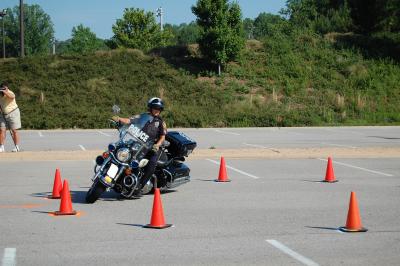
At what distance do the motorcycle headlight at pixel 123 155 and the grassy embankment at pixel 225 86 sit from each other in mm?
27362

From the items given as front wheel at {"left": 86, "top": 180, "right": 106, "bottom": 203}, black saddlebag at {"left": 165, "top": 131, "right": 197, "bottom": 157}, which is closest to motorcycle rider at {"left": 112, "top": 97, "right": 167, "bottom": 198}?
Result: front wheel at {"left": 86, "top": 180, "right": 106, "bottom": 203}

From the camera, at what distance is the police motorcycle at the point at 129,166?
37.4 ft

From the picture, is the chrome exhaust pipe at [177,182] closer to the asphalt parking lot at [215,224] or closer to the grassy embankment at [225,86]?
the asphalt parking lot at [215,224]

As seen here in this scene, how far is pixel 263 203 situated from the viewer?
11.9m

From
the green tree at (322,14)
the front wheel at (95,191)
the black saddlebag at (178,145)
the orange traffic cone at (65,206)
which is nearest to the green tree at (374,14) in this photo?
the green tree at (322,14)

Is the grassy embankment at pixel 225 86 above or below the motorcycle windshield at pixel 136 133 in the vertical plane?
above

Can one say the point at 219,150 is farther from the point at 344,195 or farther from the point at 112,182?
the point at 112,182

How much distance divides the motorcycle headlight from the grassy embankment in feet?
89.8

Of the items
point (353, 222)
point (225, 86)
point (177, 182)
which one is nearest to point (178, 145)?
point (177, 182)

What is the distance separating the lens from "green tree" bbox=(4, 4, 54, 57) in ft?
429

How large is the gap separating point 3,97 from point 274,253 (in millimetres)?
14203

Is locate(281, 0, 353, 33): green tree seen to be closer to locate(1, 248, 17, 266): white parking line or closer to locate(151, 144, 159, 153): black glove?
locate(151, 144, 159, 153): black glove

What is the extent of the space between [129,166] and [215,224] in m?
2.28

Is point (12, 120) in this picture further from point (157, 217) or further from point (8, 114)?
point (157, 217)
